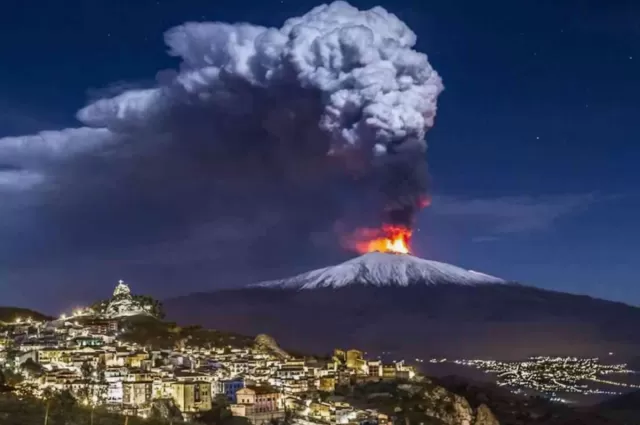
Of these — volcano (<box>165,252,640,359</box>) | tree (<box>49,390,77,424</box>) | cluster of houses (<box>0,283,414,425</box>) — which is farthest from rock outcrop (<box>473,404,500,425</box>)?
volcano (<box>165,252,640,359</box>)

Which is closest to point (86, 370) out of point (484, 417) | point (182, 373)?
point (182, 373)

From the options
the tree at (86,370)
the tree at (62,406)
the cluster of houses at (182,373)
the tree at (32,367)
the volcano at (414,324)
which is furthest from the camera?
the volcano at (414,324)

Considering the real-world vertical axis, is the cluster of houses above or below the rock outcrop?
above

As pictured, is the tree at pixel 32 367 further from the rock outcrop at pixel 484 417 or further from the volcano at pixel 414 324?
the volcano at pixel 414 324

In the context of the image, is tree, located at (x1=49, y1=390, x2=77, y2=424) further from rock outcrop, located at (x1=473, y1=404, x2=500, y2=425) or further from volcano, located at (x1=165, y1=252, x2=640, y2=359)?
volcano, located at (x1=165, y1=252, x2=640, y2=359)

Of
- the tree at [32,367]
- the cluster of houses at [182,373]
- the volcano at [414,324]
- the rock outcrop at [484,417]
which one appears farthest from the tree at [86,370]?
the volcano at [414,324]

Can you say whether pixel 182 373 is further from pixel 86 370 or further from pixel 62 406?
pixel 62 406

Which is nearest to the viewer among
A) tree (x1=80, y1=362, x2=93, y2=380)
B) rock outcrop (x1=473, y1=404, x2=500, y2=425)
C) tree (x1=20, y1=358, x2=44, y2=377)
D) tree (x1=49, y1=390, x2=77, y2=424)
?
tree (x1=49, y1=390, x2=77, y2=424)

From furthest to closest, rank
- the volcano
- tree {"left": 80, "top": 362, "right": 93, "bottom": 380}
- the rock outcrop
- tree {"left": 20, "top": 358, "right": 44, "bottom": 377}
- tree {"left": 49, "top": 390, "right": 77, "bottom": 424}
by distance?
the volcano, the rock outcrop, tree {"left": 20, "top": 358, "right": 44, "bottom": 377}, tree {"left": 80, "top": 362, "right": 93, "bottom": 380}, tree {"left": 49, "top": 390, "right": 77, "bottom": 424}

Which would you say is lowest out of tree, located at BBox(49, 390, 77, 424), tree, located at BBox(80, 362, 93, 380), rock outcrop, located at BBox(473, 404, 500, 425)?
rock outcrop, located at BBox(473, 404, 500, 425)
